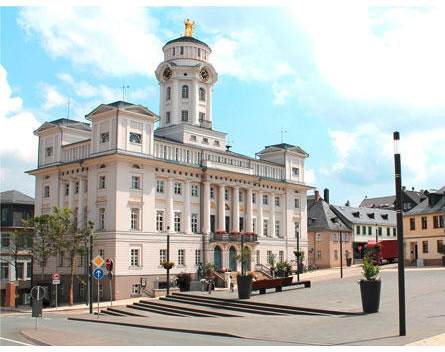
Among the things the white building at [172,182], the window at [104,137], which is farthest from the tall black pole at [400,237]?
the window at [104,137]

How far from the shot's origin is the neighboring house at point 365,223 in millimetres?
83062

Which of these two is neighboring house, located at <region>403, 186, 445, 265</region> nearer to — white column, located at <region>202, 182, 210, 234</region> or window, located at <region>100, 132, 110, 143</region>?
white column, located at <region>202, 182, 210, 234</region>

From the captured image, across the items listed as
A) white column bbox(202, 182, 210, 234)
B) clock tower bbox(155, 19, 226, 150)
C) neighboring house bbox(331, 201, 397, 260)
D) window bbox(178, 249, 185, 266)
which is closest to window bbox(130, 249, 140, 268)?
window bbox(178, 249, 185, 266)

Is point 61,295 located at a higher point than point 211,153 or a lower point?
lower

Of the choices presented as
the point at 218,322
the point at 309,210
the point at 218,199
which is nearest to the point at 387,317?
the point at 218,322

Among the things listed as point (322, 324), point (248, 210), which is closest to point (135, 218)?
point (248, 210)

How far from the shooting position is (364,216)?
87.3m

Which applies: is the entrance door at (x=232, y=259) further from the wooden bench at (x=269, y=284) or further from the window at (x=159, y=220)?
the wooden bench at (x=269, y=284)

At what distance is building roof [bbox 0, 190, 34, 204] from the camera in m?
74.2

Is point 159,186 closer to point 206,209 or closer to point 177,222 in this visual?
point 177,222

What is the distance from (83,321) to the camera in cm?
2977

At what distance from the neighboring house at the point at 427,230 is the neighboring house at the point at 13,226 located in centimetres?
4738

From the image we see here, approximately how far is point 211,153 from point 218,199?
5228 mm

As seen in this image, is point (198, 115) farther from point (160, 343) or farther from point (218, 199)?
point (160, 343)
